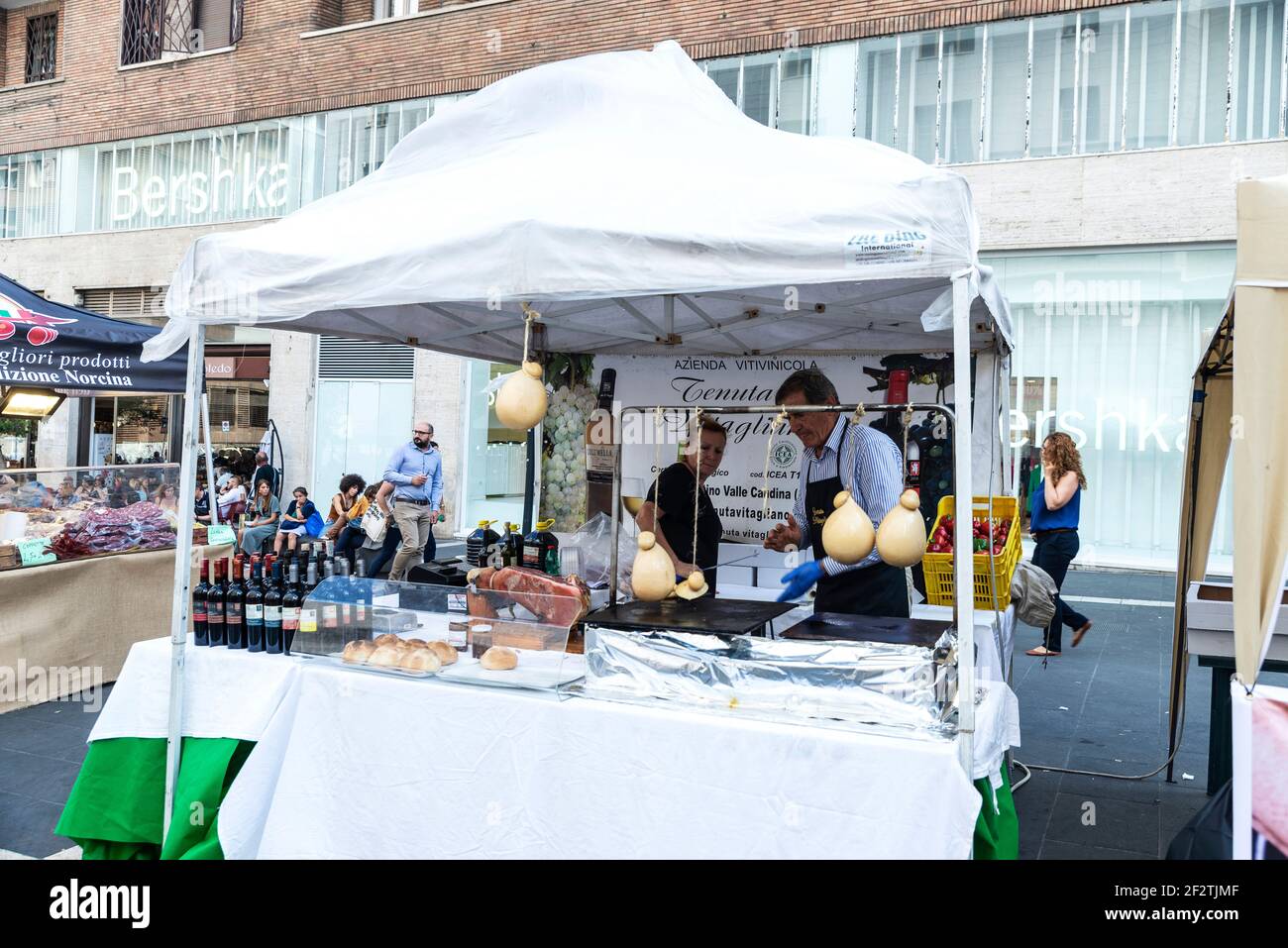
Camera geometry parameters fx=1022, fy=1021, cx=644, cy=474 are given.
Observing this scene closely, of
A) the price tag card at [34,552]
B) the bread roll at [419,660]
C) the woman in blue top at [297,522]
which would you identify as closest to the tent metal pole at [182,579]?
the bread roll at [419,660]

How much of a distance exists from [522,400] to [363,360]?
47.8 feet

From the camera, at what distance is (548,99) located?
13.3ft

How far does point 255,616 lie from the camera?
3586mm

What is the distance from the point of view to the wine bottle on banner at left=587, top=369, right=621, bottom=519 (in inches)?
226

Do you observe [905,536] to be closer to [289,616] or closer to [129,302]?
[289,616]

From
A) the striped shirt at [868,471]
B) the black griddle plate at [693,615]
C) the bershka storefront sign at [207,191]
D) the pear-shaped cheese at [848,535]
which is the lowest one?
the black griddle plate at [693,615]

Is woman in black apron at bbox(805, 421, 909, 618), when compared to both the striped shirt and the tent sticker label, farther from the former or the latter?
the tent sticker label

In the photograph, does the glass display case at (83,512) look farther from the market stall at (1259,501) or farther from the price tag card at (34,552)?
the market stall at (1259,501)

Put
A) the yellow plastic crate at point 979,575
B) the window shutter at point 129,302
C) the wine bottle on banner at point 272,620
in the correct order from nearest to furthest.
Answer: the wine bottle on banner at point 272,620 → the yellow plastic crate at point 979,575 → the window shutter at point 129,302

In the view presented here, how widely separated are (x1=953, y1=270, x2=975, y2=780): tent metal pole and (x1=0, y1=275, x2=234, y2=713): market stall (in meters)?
5.42

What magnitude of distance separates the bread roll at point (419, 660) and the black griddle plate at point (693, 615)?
51cm

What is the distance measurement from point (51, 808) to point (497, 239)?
3.32m

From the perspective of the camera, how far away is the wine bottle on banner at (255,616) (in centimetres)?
358

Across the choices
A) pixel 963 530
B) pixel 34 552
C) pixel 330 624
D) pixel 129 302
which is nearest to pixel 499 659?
pixel 330 624
